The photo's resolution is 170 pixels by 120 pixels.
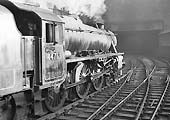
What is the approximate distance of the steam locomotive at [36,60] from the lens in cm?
535

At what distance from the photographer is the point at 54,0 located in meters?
14.3

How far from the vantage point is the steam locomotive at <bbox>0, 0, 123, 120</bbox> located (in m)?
5.35

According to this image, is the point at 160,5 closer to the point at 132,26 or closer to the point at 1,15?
the point at 132,26

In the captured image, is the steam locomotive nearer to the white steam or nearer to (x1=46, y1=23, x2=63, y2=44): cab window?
(x1=46, y1=23, x2=63, y2=44): cab window

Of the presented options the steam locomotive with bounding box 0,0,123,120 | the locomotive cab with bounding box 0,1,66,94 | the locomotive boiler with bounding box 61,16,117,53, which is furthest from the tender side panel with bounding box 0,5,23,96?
the locomotive boiler with bounding box 61,16,117,53

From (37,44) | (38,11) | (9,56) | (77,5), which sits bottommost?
(9,56)

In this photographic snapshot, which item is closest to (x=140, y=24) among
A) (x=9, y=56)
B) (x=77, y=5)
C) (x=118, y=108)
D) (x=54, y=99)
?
(x=77, y=5)

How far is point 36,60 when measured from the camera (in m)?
6.52

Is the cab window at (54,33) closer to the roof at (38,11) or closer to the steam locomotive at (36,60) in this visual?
the steam locomotive at (36,60)

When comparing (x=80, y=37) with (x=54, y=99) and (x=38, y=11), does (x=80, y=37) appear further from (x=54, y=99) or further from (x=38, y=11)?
(x=38, y=11)

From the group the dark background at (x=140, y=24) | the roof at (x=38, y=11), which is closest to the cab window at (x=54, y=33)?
the roof at (x=38, y=11)

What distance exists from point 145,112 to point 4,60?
482 cm

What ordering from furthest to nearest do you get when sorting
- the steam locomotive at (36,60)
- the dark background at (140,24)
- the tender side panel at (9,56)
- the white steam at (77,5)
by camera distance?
the dark background at (140,24) → the white steam at (77,5) → the steam locomotive at (36,60) → the tender side panel at (9,56)

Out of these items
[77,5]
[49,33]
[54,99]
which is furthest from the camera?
[77,5]
